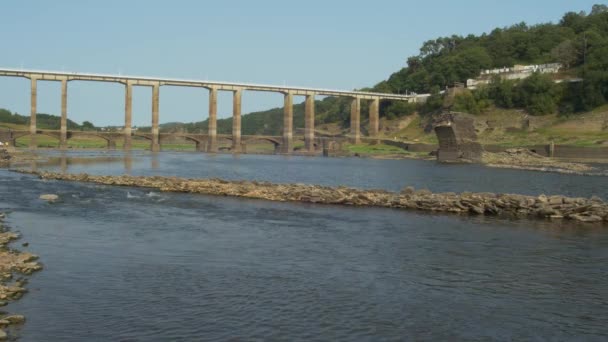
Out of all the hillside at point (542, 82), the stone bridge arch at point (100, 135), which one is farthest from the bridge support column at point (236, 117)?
the hillside at point (542, 82)

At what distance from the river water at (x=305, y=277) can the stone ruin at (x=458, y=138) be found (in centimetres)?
8050

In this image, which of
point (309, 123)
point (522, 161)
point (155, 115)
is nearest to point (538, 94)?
point (522, 161)

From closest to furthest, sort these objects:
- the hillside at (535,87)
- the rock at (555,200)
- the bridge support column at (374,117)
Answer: the rock at (555,200) < the hillside at (535,87) < the bridge support column at (374,117)

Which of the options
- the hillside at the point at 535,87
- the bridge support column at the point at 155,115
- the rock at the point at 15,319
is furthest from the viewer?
the bridge support column at the point at 155,115

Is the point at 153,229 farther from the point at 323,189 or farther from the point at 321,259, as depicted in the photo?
the point at 323,189

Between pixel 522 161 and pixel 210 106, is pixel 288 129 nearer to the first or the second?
pixel 210 106

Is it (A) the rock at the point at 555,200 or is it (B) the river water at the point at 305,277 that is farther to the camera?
(A) the rock at the point at 555,200

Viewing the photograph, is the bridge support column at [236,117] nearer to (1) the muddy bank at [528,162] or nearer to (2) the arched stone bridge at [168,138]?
(2) the arched stone bridge at [168,138]

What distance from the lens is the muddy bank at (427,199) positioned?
34.4 m

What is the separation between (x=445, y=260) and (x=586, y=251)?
645cm

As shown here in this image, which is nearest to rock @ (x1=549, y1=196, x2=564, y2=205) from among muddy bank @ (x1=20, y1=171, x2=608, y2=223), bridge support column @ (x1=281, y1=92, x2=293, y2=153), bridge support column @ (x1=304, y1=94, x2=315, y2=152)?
muddy bank @ (x1=20, y1=171, x2=608, y2=223)

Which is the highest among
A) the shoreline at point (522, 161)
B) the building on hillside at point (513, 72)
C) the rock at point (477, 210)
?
the building on hillside at point (513, 72)

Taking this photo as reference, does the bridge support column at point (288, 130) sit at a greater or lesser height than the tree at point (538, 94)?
lesser

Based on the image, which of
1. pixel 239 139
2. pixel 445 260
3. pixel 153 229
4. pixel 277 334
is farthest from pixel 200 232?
pixel 239 139
